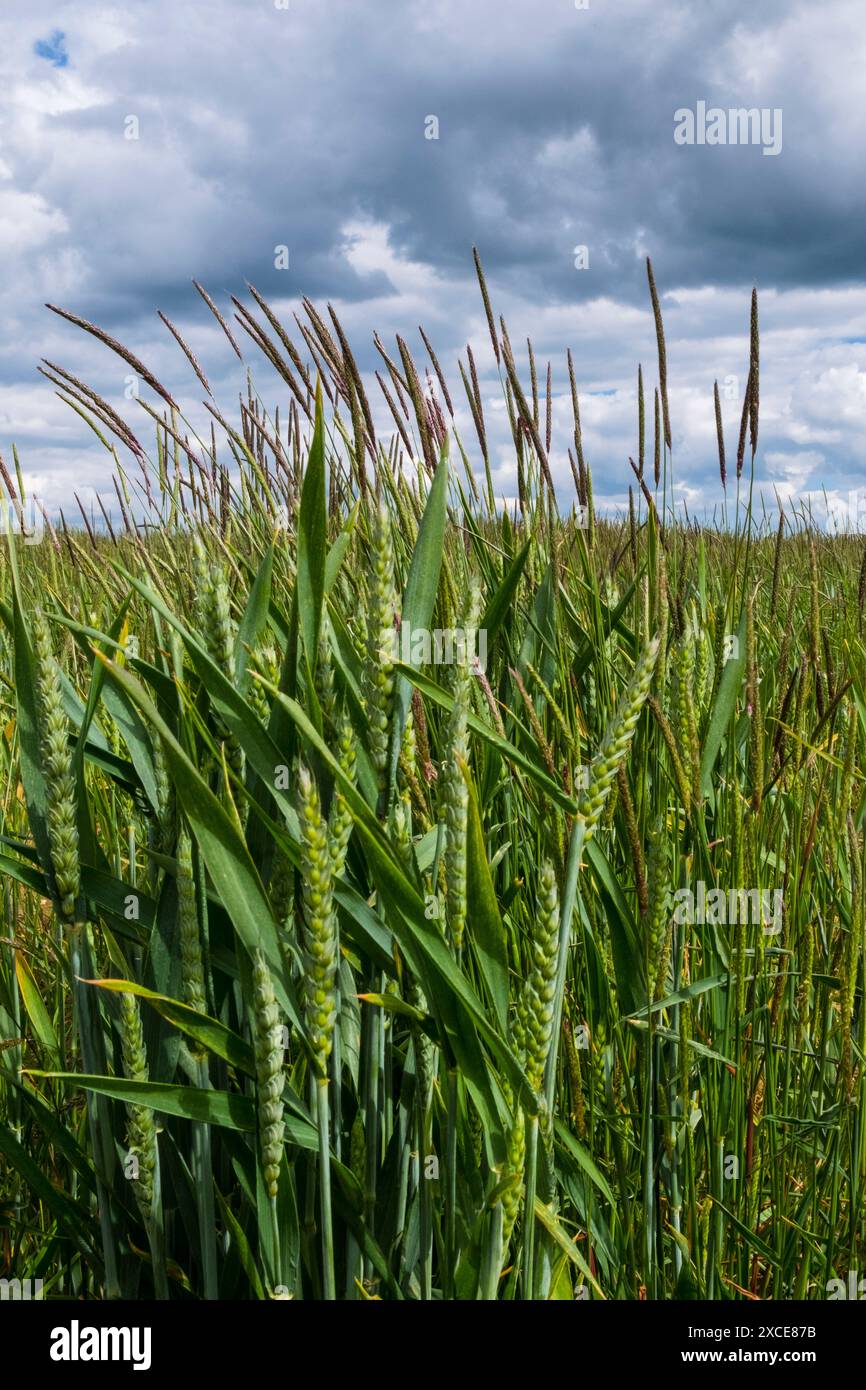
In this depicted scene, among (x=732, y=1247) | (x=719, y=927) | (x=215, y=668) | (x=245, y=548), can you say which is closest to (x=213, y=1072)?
(x=215, y=668)

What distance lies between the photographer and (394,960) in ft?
2.60

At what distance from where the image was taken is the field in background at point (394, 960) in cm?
69

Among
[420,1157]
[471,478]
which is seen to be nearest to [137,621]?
[471,478]

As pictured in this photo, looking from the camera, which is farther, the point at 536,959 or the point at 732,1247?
the point at 732,1247

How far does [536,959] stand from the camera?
625mm

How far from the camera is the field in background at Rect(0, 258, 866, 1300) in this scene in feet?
2.25

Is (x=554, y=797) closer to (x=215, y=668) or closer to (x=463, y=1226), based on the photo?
(x=215, y=668)

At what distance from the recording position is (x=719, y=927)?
1.19 m

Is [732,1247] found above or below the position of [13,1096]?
below

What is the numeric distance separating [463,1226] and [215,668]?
0.53 metres
